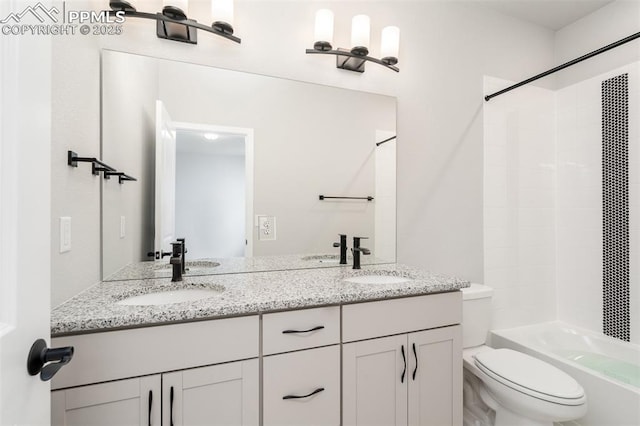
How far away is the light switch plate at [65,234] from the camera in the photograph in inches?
40.7

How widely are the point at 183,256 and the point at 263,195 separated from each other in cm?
51

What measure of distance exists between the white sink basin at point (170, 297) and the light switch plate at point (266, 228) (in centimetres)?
44

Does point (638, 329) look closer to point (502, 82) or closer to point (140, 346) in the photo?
point (502, 82)

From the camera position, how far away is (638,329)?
6.56 ft

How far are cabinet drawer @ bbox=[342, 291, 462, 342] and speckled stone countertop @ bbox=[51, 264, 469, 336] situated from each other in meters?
0.04

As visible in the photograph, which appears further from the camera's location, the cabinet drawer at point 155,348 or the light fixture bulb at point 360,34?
the light fixture bulb at point 360,34

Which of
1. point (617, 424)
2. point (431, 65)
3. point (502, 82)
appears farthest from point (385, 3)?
point (617, 424)

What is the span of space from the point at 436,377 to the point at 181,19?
2.01m

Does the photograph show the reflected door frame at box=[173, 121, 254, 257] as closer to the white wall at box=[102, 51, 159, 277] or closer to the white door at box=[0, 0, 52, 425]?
the white wall at box=[102, 51, 159, 277]

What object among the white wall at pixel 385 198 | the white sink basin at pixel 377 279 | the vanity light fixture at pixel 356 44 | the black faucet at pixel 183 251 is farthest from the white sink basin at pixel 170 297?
the vanity light fixture at pixel 356 44

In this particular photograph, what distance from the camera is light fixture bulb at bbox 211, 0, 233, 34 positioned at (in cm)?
147

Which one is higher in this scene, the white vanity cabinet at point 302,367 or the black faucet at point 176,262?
the black faucet at point 176,262

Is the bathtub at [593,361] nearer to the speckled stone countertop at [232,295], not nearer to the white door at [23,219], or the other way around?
the speckled stone countertop at [232,295]

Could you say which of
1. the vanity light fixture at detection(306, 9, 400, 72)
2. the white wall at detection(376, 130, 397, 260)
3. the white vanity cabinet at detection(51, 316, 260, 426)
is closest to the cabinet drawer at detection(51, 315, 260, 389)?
the white vanity cabinet at detection(51, 316, 260, 426)
